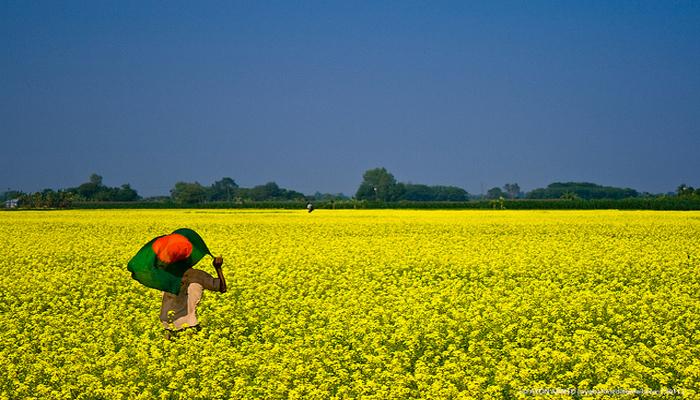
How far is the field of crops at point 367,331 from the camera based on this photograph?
712 cm

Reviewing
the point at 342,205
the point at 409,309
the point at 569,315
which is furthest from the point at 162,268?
the point at 342,205

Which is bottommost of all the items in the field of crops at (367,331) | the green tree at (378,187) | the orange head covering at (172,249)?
the field of crops at (367,331)

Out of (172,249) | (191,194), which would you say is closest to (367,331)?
(172,249)

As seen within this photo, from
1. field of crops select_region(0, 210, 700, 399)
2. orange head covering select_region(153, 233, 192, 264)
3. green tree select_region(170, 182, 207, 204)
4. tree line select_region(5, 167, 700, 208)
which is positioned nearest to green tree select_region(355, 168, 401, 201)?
tree line select_region(5, 167, 700, 208)

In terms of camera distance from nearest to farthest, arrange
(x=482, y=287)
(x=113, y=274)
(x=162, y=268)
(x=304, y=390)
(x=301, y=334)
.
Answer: (x=304, y=390), (x=162, y=268), (x=301, y=334), (x=482, y=287), (x=113, y=274)

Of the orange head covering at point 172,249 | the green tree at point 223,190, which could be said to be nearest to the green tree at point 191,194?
the green tree at point 223,190

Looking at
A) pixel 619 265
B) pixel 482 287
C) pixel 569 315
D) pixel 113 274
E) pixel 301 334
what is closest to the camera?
pixel 301 334

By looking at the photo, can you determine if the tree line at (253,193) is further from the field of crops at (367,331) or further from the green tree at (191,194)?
the field of crops at (367,331)

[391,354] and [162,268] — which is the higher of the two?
[162,268]

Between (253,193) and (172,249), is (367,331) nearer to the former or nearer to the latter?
(172,249)

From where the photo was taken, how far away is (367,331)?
9.51 meters

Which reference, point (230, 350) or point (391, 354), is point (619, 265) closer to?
point (391, 354)

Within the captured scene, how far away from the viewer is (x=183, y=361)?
303 inches

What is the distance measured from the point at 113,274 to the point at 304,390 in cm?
960
